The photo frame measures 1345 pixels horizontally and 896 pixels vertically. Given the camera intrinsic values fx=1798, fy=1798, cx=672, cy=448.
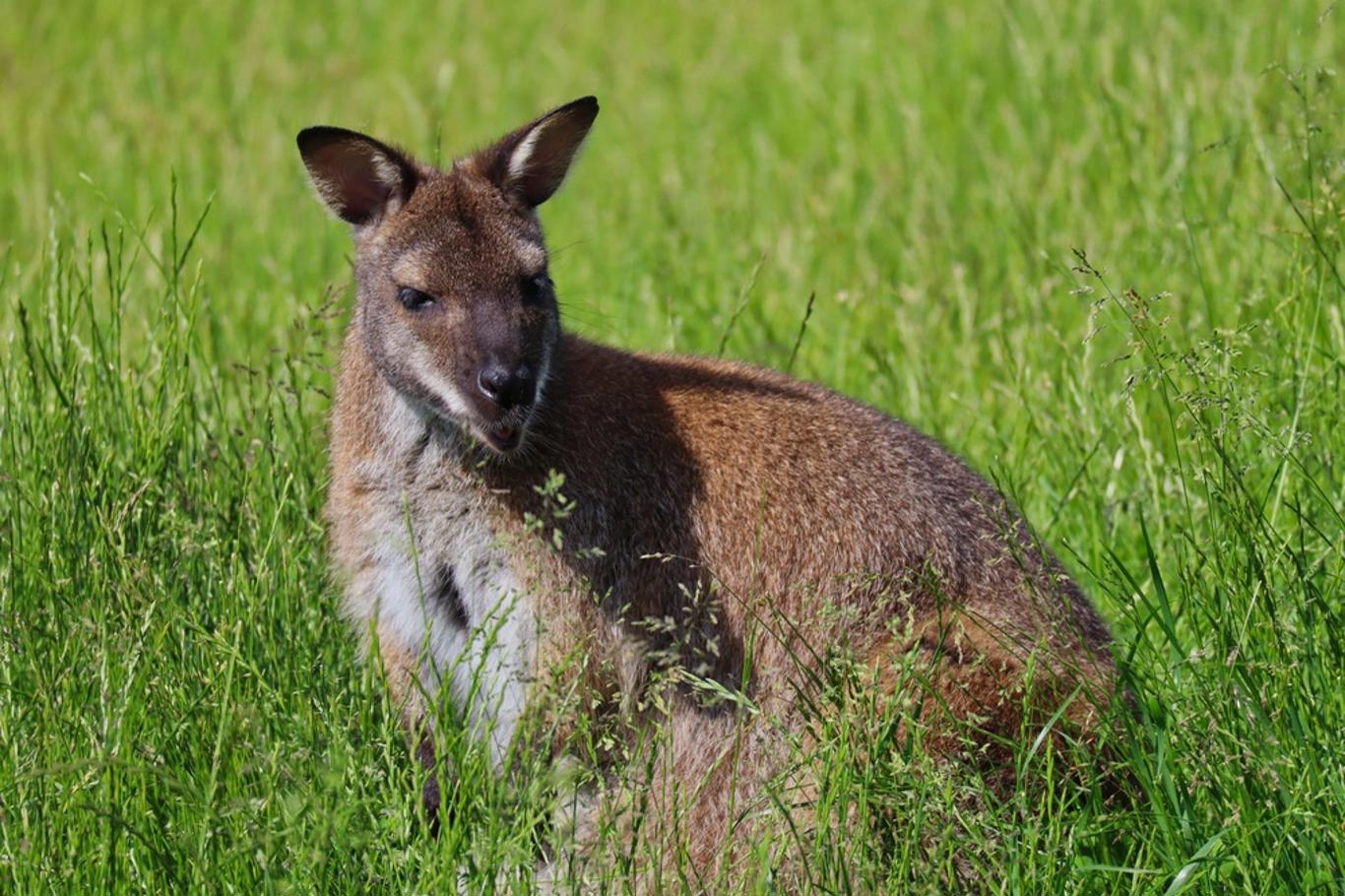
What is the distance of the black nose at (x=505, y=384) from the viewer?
4551mm

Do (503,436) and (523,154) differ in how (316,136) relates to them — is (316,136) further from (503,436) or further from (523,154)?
(503,436)

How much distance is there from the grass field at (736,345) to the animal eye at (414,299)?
728 mm

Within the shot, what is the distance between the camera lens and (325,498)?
5.50 m

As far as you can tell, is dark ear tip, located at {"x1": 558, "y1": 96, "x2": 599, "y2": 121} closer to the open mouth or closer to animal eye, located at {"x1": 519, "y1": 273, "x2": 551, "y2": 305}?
animal eye, located at {"x1": 519, "y1": 273, "x2": 551, "y2": 305}

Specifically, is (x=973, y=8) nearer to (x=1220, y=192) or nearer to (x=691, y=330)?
(x=1220, y=192)

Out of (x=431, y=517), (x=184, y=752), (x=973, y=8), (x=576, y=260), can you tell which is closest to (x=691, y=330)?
(x=576, y=260)

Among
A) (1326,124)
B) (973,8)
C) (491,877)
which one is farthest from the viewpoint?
(973,8)

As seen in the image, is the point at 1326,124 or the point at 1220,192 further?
the point at 1220,192

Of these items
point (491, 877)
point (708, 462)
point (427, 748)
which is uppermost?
point (708, 462)

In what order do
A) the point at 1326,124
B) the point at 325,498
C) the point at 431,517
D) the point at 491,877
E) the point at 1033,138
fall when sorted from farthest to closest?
the point at 1033,138 → the point at 1326,124 → the point at 325,498 → the point at 431,517 → the point at 491,877

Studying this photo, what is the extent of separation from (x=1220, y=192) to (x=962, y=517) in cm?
355

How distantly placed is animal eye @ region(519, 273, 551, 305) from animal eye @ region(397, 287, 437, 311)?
0.80ft

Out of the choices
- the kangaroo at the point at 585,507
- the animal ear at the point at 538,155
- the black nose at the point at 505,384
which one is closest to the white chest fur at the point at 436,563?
the kangaroo at the point at 585,507

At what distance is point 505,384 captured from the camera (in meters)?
4.55
